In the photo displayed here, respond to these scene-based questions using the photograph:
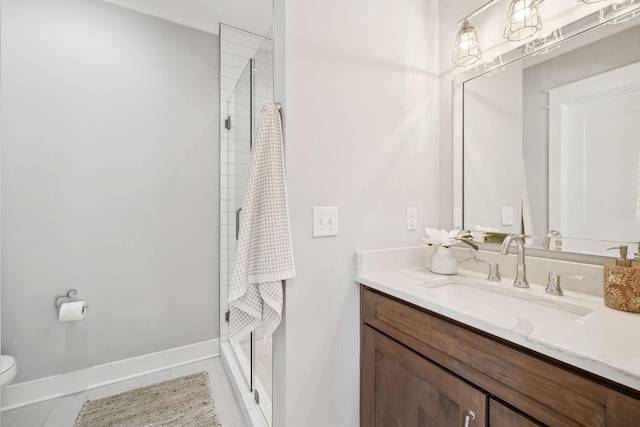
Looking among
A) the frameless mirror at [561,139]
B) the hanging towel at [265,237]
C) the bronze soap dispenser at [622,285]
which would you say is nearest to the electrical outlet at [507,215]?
the frameless mirror at [561,139]

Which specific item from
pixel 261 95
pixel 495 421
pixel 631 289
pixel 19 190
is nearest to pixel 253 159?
pixel 261 95

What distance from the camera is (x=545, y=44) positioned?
108cm

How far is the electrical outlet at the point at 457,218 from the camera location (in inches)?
54.7

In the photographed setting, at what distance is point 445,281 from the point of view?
1.20m

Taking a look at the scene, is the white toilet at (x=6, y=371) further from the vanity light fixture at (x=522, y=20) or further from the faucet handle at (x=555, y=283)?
the vanity light fixture at (x=522, y=20)

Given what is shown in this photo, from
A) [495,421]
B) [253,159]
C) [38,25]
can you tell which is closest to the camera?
[495,421]

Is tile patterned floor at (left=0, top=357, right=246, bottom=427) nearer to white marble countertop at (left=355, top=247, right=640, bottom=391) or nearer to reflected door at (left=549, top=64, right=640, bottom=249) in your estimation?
white marble countertop at (left=355, top=247, right=640, bottom=391)

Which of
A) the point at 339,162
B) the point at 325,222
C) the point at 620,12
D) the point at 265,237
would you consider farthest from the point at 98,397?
the point at 620,12

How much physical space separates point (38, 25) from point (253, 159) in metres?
1.95

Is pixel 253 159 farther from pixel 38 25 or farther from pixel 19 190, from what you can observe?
pixel 38 25

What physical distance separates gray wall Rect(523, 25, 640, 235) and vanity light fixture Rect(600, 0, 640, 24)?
6 centimetres

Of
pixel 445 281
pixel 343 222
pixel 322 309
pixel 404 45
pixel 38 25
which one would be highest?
pixel 38 25

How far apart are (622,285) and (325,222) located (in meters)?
0.95

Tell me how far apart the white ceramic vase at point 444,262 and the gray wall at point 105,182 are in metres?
1.79
